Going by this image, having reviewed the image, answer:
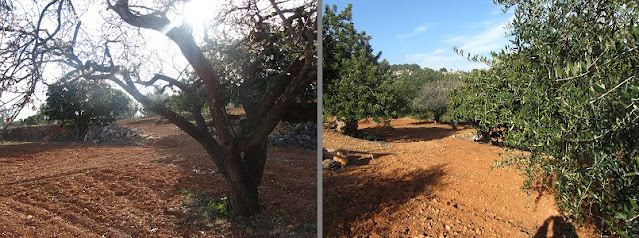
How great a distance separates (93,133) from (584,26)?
3.17 metres

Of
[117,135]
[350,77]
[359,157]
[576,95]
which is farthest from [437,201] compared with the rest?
[350,77]

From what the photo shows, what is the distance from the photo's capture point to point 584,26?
72.6 inches

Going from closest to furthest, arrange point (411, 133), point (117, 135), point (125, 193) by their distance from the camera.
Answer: point (125, 193) < point (117, 135) < point (411, 133)

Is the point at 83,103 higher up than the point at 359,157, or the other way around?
the point at 83,103

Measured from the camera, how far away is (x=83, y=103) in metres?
2.29

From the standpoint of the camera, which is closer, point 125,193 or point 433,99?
point 125,193

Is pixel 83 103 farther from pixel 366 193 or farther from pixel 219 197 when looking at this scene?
pixel 366 193

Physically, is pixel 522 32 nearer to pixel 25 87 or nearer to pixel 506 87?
pixel 506 87

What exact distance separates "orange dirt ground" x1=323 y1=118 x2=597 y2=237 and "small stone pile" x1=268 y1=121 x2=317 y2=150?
0.42 meters

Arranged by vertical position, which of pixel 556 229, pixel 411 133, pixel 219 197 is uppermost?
pixel 411 133

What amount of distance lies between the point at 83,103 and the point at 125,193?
0.70 metres

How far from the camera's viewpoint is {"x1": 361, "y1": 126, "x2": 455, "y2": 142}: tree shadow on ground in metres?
6.64

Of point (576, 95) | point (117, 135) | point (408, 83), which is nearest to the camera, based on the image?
point (576, 95)

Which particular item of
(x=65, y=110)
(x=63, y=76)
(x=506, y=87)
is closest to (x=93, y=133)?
(x=65, y=110)
